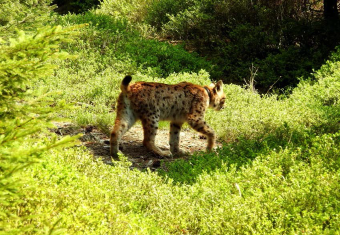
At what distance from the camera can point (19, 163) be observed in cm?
→ 283

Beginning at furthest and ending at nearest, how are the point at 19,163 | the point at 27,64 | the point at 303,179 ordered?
the point at 303,179 < the point at 27,64 < the point at 19,163

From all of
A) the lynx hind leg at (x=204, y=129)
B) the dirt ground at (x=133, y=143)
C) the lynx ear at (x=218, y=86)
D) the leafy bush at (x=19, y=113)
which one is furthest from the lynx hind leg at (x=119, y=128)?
the leafy bush at (x=19, y=113)

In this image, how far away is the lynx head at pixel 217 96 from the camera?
862 cm

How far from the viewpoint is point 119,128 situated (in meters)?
7.25

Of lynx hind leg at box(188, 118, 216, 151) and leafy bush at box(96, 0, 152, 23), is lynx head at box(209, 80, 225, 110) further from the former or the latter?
leafy bush at box(96, 0, 152, 23)

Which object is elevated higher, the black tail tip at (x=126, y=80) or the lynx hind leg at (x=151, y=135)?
the black tail tip at (x=126, y=80)

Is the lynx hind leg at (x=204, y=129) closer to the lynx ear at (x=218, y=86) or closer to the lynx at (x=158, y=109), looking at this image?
the lynx at (x=158, y=109)

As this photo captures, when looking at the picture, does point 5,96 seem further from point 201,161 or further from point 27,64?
point 201,161

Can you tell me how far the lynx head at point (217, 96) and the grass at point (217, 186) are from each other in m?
0.26

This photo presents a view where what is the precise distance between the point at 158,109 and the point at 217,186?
7.91 feet

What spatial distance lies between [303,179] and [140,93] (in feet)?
10.1

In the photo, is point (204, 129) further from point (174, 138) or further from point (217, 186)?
point (217, 186)

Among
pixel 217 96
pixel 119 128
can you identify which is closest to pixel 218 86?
pixel 217 96

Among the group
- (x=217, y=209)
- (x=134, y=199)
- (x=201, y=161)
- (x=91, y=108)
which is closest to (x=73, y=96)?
(x=91, y=108)
